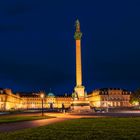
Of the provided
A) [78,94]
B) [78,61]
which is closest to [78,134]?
[78,94]

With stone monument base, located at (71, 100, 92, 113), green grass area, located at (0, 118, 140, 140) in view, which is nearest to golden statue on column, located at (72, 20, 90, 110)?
stone monument base, located at (71, 100, 92, 113)

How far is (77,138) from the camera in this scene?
62.8 ft

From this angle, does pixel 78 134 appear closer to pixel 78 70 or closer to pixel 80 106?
pixel 80 106

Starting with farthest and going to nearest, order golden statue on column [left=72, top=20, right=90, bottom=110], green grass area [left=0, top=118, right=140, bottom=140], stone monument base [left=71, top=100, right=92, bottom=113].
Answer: golden statue on column [left=72, top=20, right=90, bottom=110], stone monument base [left=71, top=100, right=92, bottom=113], green grass area [left=0, top=118, right=140, bottom=140]

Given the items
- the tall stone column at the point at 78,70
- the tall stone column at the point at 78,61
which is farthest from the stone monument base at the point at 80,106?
the tall stone column at the point at 78,61

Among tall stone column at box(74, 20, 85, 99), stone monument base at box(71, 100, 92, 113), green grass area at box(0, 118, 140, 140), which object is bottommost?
green grass area at box(0, 118, 140, 140)

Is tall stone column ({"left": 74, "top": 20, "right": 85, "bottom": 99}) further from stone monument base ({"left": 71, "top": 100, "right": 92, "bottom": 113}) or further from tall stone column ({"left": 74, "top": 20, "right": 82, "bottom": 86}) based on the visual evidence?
stone monument base ({"left": 71, "top": 100, "right": 92, "bottom": 113})

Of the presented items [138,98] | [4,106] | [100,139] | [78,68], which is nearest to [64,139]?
[100,139]

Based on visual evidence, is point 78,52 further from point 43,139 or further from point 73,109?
point 43,139

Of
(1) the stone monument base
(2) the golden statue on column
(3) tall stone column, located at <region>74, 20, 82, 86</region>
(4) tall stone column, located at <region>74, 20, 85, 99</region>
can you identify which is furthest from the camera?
(3) tall stone column, located at <region>74, 20, 82, 86</region>

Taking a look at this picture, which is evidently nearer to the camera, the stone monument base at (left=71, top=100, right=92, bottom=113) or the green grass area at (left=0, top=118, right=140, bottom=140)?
the green grass area at (left=0, top=118, right=140, bottom=140)

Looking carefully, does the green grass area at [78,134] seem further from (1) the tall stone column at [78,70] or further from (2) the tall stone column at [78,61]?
(2) the tall stone column at [78,61]

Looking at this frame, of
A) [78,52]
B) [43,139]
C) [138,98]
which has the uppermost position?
[78,52]

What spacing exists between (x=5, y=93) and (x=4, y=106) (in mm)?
10877
